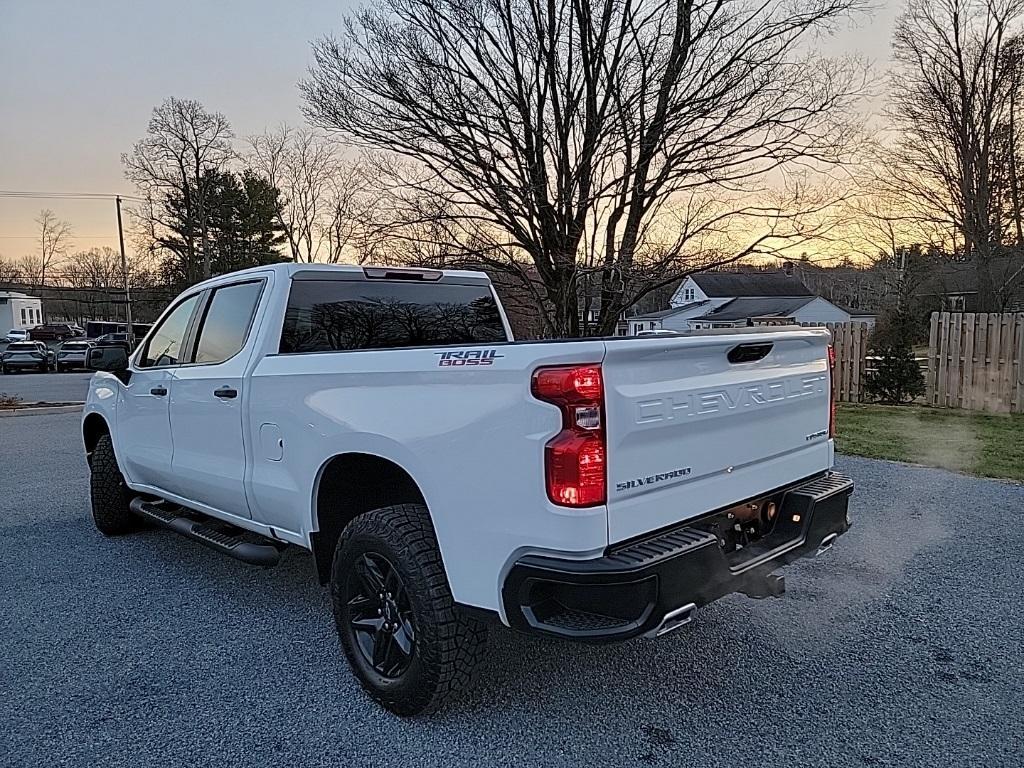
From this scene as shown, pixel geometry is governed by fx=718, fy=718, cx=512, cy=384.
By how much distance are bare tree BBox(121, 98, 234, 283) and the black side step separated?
33.8 m

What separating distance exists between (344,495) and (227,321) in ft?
4.96

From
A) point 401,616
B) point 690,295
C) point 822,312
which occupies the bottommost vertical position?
point 401,616

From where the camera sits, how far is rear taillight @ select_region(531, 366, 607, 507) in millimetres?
2295

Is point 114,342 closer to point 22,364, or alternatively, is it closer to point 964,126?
point 964,126

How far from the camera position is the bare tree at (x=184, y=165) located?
36156 millimetres

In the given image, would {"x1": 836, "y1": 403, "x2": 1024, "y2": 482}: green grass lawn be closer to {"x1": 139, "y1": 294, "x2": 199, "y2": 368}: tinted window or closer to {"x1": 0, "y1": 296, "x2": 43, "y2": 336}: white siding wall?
{"x1": 139, "y1": 294, "x2": 199, "y2": 368}: tinted window

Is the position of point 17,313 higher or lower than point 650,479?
higher

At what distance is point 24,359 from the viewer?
33.3 meters

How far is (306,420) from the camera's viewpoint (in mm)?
3301

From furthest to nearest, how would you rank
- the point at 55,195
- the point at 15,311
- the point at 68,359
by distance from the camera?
the point at 15,311 < the point at 55,195 < the point at 68,359

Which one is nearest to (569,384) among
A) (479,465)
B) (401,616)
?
(479,465)

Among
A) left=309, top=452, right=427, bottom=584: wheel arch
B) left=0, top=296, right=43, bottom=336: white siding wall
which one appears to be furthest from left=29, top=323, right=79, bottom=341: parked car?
left=309, top=452, right=427, bottom=584: wheel arch

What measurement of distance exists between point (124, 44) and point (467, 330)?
41.6ft

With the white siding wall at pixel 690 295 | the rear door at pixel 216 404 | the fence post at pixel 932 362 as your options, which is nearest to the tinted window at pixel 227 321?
the rear door at pixel 216 404
